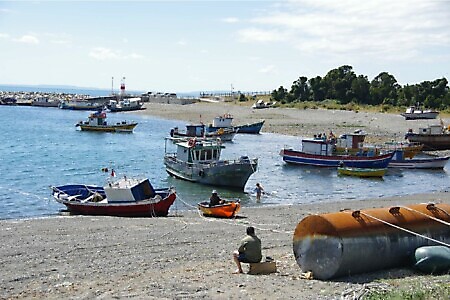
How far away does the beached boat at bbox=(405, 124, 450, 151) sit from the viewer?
2383 inches

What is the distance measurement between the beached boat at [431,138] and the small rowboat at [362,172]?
16934 millimetres

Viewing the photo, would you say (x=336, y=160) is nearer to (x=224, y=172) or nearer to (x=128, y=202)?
(x=224, y=172)

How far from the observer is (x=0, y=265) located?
1633 centimetres

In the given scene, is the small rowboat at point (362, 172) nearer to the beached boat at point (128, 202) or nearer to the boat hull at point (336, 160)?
the boat hull at point (336, 160)

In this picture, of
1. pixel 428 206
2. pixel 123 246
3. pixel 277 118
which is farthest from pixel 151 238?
pixel 277 118

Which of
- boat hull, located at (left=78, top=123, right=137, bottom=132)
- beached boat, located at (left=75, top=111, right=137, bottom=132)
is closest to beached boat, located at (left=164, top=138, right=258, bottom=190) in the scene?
boat hull, located at (left=78, top=123, right=137, bottom=132)

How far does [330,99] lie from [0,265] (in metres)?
111

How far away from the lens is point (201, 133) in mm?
67312

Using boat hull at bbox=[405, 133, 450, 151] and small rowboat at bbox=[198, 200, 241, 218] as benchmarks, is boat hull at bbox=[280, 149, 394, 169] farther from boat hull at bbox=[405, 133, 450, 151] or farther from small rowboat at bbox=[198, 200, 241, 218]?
small rowboat at bbox=[198, 200, 241, 218]

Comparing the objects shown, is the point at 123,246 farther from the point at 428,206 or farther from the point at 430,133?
the point at 430,133

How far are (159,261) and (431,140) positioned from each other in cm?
4950

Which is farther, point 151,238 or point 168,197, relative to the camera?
point 168,197

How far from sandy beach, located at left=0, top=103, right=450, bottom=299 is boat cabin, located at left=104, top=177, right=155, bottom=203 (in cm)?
160

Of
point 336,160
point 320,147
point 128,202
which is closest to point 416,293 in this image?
point 128,202
